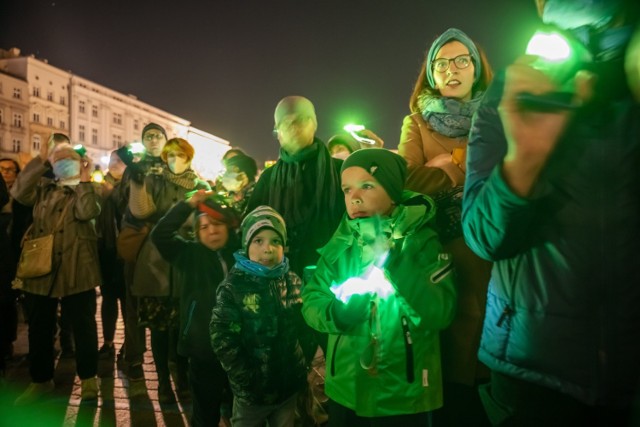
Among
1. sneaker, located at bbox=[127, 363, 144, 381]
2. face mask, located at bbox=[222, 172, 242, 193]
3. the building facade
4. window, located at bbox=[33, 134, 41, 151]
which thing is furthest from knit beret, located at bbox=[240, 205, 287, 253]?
window, located at bbox=[33, 134, 41, 151]

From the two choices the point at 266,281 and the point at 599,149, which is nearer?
the point at 599,149

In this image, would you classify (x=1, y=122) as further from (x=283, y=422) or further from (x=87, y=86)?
(x=283, y=422)

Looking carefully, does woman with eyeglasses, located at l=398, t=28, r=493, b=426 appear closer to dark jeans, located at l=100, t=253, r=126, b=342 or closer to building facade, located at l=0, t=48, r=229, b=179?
dark jeans, located at l=100, t=253, r=126, b=342

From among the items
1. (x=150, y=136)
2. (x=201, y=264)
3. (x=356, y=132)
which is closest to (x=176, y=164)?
(x=150, y=136)

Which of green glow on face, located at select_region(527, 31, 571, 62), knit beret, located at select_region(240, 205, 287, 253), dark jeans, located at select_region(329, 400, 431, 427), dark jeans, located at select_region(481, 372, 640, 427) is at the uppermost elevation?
green glow on face, located at select_region(527, 31, 571, 62)

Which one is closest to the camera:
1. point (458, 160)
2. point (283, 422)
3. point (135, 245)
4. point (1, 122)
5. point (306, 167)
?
point (458, 160)

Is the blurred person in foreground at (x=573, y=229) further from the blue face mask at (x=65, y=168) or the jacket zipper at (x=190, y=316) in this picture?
the blue face mask at (x=65, y=168)

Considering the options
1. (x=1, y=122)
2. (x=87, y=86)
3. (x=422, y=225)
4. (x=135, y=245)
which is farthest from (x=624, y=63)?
(x=87, y=86)

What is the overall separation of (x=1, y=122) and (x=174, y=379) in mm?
62312

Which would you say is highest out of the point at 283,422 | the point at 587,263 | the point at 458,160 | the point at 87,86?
the point at 87,86

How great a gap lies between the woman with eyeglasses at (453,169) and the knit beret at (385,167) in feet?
0.58

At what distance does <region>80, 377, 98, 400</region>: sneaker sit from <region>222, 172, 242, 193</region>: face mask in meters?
2.52

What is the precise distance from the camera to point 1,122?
5278 centimetres

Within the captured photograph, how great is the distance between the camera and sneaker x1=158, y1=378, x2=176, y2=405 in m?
4.43
